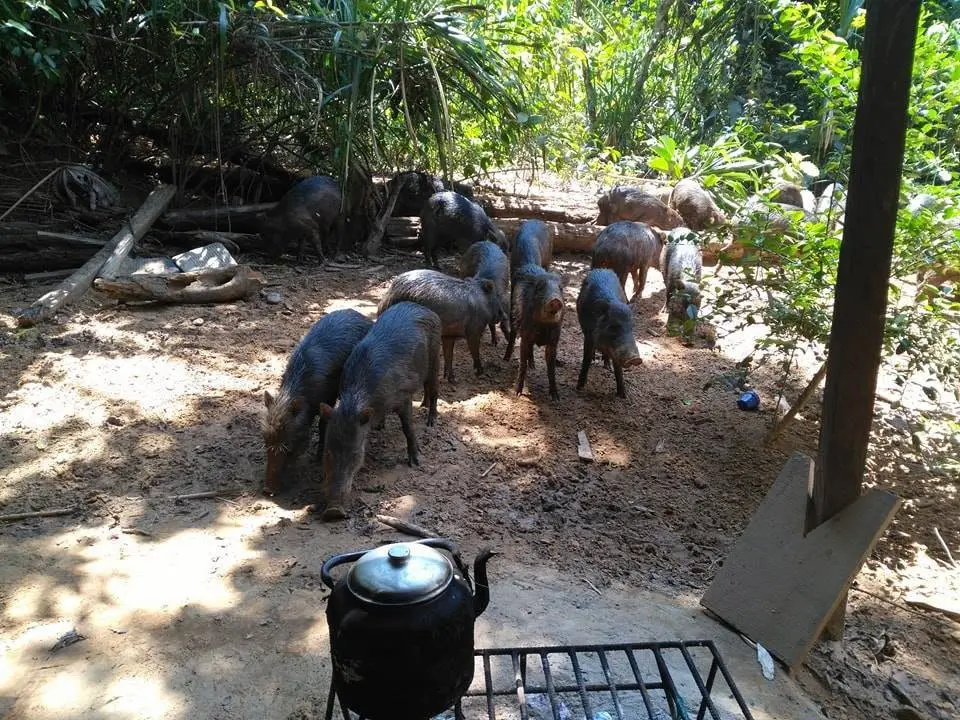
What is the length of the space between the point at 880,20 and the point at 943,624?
9.29 feet

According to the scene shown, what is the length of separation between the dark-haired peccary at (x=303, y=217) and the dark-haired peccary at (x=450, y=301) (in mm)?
2940

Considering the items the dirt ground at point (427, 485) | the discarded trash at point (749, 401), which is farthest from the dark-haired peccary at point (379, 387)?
the discarded trash at point (749, 401)

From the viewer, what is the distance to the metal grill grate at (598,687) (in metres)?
2.17

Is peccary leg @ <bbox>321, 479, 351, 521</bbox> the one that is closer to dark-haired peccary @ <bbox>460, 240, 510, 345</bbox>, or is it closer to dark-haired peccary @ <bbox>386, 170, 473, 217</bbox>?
A: dark-haired peccary @ <bbox>460, 240, 510, 345</bbox>

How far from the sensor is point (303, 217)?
795cm

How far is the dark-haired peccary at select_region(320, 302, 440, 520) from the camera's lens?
3984 mm

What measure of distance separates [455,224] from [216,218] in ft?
9.22

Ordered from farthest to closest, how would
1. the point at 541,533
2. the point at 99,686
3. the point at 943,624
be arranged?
the point at 541,533
the point at 943,624
the point at 99,686

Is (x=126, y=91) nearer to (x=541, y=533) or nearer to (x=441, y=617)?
(x=541, y=533)

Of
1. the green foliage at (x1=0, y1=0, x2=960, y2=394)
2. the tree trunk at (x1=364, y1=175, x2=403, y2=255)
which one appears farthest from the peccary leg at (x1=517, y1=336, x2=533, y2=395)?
the tree trunk at (x1=364, y1=175, x2=403, y2=255)

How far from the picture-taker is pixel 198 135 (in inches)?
302

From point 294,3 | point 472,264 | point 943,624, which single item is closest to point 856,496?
point 943,624

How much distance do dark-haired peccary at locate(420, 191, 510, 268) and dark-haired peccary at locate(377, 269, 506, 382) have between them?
231cm

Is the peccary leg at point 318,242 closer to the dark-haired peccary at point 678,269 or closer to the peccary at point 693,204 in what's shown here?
the dark-haired peccary at point 678,269
